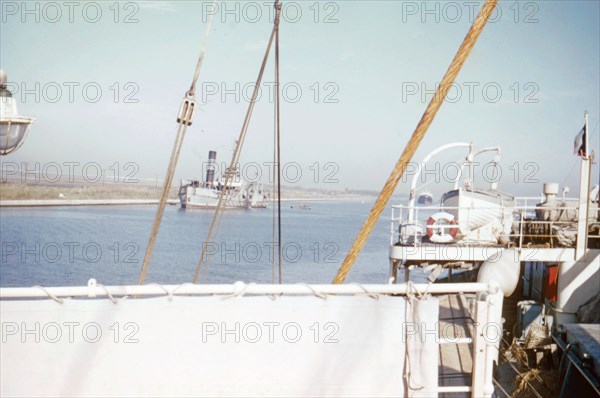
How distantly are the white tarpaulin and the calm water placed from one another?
29543mm

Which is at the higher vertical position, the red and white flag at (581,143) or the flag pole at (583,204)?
the red and white flag at (581,143)

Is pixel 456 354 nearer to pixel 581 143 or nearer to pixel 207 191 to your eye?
pixel 581 143

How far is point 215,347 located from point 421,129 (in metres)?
3.82

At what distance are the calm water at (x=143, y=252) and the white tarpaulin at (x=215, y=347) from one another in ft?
96.9

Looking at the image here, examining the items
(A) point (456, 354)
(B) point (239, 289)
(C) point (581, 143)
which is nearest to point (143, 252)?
(C) point (581, 143)

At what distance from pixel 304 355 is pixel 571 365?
6.41 metres

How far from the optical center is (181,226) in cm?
7312

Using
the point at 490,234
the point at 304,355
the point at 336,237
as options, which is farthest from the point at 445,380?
the point at 336,237

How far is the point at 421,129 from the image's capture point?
19.6 ft

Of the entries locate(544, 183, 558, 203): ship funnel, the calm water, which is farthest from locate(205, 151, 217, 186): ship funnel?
locate(544, 183, 558, 203): ship funnel

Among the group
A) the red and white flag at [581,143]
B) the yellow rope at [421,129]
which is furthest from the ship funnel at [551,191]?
the yellow rope at [421,129]

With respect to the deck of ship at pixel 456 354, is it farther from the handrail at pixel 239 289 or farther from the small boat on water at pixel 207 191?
the small boat on water at pixel 207 191

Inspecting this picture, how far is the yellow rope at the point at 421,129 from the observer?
5.77 m

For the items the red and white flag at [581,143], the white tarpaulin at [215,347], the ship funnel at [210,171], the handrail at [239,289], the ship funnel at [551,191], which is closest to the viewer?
the handrail at [239,289]
